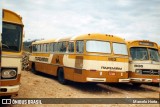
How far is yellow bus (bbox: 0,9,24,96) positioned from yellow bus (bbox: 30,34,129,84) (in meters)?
4.53

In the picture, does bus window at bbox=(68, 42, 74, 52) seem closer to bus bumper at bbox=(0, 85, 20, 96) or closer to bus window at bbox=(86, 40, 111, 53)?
bus window at bbox=(86, 40, 111, 53)

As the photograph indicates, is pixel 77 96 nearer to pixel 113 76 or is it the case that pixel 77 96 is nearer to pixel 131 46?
pixel 113 76

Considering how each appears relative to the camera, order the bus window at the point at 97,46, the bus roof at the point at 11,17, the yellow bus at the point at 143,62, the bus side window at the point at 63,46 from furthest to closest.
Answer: the bus side window at the point at 63,46 → the yellow bus at the point at 143,62 → the bus window at the point at 97,46 → the bus roof at the point at 11,17

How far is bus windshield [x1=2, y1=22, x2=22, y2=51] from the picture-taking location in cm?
832

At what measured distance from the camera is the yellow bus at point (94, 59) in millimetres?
12445

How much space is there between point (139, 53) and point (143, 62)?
63 centimetres

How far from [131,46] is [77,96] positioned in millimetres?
4622

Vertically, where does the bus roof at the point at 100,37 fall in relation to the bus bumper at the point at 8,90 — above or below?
above

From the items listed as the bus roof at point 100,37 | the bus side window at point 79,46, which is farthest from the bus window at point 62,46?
the bus side window at point 79,46

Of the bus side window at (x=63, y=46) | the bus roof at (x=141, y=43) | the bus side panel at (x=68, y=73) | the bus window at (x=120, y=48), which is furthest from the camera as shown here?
the bus side window at (x=63, y=46)

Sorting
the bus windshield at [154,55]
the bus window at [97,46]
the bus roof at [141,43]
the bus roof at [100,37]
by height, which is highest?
the bus roof at [100,37]

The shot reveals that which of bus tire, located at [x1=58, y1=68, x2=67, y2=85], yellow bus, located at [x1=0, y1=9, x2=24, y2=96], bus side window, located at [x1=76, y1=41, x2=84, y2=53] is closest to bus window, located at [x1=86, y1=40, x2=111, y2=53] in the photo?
bus side window, located at [x1=76, y1=41, x2=84, y2=53]

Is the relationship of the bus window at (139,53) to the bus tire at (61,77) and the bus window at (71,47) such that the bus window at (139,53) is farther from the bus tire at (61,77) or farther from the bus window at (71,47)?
the bus tire at (61,77)

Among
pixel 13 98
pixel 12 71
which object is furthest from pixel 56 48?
pixel 12 71
